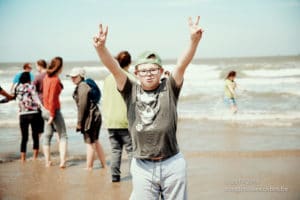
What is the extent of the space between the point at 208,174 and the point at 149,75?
3479 millimetres

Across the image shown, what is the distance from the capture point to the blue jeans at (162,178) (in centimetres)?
296

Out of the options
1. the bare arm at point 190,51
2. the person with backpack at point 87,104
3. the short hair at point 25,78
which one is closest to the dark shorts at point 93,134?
the person with backpack at point 87,104

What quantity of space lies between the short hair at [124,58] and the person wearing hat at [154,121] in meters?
2.53

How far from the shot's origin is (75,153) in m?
8.20

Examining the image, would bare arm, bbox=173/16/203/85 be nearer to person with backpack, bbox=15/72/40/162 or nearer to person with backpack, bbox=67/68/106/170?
person with backpack, bbox=67/68/106/170

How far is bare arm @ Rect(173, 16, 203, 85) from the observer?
9.45 feet

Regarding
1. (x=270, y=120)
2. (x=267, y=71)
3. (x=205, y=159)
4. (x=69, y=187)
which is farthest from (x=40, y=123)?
(x=267, y=71)

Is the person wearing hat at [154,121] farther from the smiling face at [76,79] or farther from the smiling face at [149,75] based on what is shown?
the smiling face at [76,79]

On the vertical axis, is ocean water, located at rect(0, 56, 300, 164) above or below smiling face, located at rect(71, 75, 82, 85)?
below

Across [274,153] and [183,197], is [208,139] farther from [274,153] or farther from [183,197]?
[183,197]

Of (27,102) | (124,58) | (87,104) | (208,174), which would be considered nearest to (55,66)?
(87,104)

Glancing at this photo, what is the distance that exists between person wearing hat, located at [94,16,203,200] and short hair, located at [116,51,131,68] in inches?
99.6

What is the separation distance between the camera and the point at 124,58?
5.55 meters

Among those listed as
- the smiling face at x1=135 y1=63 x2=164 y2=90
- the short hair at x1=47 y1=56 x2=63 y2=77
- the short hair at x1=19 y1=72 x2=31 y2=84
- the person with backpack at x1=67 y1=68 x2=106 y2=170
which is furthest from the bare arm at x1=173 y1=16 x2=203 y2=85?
the short hair at x1=19 y1=72 x2=31 y2=84
